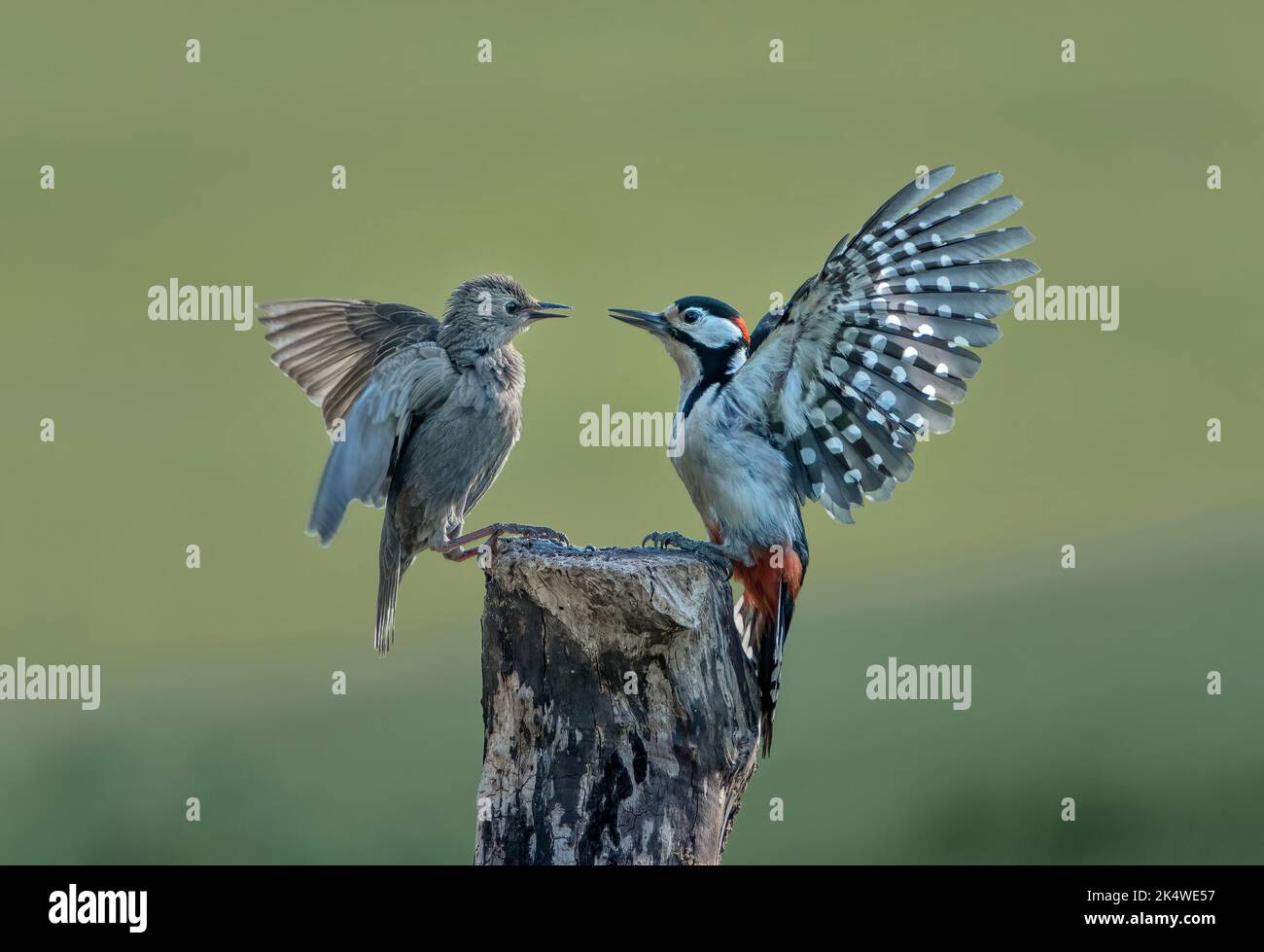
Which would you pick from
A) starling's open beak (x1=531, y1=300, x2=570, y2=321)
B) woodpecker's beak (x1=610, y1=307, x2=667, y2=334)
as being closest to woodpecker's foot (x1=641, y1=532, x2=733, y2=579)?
woodpecker's beak (x1=610, y1=307, x2=667, y2=334)

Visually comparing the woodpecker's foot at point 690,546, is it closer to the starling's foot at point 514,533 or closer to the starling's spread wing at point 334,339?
the starling's foot at point 514,533

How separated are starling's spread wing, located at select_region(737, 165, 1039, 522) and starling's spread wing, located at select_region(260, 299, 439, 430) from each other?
259 cm

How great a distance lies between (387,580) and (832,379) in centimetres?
324

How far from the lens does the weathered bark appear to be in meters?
6.38

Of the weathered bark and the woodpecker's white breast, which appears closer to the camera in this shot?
the weathered bark

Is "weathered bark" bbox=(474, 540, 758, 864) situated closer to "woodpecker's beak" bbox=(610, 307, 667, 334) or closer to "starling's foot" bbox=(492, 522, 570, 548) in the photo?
"starling's foot" bbox=(492, 522, 570, 548)

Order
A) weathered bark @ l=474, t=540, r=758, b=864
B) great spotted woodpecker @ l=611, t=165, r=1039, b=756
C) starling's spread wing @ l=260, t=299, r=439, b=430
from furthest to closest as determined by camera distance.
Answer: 1. starling's spread wing @ l=260, t=299, r=439, b=430
2. great spotted woodpecker @ l=611, t=165, r=1039, b=756
3. weathered bark @ l=474, t=540, r=758, b=864

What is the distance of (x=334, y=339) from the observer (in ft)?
29.8

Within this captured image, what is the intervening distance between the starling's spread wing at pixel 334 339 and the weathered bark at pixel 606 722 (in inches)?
114

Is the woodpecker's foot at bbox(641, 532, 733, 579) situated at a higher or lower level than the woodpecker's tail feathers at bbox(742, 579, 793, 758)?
higher

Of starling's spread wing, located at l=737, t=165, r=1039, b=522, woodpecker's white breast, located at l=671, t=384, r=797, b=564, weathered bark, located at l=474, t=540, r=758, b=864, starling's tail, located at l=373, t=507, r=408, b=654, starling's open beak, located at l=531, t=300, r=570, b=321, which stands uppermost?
starling's open beak, located at l=531, t=300, r=570, b=321

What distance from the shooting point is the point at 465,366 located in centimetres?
859

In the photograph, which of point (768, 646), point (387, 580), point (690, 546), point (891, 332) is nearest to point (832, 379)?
point (891, 332)
